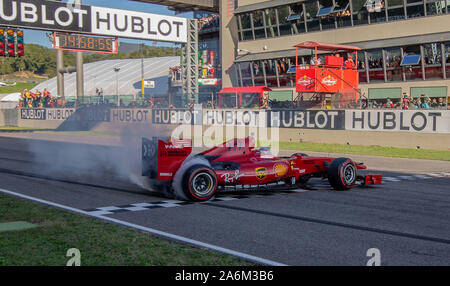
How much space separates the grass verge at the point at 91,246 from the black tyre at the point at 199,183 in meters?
2.26

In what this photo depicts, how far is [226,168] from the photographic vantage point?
34.3ft

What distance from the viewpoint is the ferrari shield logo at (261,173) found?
34.7ft

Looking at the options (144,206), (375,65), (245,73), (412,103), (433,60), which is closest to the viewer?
(144,206)

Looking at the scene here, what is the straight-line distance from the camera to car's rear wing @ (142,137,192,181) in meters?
10.2

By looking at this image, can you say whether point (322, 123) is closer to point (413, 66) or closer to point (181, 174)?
point (413, 66)

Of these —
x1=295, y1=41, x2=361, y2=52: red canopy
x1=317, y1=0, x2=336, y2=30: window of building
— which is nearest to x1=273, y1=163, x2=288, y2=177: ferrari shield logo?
x1=295, y1=41, x2=361, y2=52: red canopy

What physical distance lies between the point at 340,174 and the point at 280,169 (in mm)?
1370

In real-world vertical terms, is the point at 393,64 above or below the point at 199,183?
above

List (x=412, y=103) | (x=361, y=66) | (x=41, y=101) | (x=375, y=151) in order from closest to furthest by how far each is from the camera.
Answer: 1. (x=375, y=151)
2. (x=412, y=103)
3. (x=361, y=66)
4. (x=41, y=101)

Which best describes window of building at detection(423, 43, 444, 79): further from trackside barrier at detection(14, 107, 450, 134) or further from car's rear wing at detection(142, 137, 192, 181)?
car's rear wing at detection(142, 137, 192, 181)

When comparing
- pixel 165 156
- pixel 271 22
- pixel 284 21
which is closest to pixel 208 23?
pixel 271 22

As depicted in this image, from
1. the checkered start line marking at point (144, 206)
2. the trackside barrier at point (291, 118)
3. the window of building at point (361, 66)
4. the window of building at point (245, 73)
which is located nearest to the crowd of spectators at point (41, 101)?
the trackside barrier at point (291, 118)
